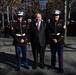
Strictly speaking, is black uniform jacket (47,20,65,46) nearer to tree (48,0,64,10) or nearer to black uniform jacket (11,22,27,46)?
black uniform jacket (11,22,27,46)

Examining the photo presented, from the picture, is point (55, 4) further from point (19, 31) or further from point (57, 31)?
point (57, 31)

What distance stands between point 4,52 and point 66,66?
164 inches

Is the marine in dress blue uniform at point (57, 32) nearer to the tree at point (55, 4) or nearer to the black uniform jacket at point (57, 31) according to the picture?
the black uniform jacket at point (57, 31)

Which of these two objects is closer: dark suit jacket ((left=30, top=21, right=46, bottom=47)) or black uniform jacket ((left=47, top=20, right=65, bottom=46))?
black uniform jacket ((left=47, top=20, right=65, bottom=46))

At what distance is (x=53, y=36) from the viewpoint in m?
8.12

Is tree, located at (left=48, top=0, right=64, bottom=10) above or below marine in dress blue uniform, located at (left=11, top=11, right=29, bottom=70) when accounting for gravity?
above

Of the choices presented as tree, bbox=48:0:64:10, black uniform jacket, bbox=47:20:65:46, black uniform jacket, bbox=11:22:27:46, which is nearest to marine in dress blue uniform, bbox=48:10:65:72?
black uniform jacket, bbox=47:20:65:46

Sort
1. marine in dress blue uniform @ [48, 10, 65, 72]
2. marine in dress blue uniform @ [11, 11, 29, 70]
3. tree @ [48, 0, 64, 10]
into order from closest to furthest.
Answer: marine in dress blue uniform @ [48, 10, 65, 72], marine in dress blue uniform @ [11, 11, 29, 70], tree @ [48, 0, 64, 10]

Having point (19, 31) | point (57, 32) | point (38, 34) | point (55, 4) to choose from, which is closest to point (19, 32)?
point (19, 31)

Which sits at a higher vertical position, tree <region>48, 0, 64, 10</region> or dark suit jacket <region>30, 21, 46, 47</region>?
tree <region>48, 0, 64, 10</region>

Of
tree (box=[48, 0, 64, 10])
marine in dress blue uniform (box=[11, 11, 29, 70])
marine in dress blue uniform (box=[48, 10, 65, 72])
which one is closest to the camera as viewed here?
marine in dress blue uniform (box=[48, 10, 65, 72])

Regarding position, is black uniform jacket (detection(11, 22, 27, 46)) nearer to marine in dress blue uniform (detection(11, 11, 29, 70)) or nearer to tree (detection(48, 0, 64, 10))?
marine in dress blue uniform (detection(11, 11, 29, 70))

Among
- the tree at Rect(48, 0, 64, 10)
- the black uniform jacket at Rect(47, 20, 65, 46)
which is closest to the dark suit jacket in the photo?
the black uniform jacket at Rect(47, 20, 65, 46)

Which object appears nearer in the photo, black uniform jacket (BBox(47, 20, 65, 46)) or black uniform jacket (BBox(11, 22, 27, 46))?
black uniform jacket (BBox(47, 20, 65, 46))
